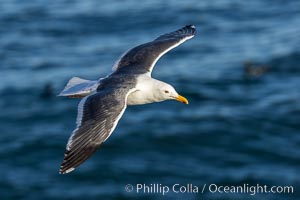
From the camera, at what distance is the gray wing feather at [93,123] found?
39.6ft

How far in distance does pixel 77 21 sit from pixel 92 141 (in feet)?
90.0

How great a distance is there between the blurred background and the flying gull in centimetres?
1069

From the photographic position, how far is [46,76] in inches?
1264

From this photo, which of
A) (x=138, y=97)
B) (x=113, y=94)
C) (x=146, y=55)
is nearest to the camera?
(x=113, y=94)

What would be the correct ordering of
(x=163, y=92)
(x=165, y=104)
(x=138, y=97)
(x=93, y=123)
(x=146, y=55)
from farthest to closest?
(x=165, y=104)
(x=146, y=55)
(x=163, y=92)
(x=138, y=97)
(x=93, y=123)

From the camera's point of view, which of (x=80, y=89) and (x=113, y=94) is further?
(x=80, y=89)

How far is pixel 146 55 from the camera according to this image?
1580 cm

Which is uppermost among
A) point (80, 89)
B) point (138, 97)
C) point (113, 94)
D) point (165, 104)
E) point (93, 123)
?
point (165, 104)

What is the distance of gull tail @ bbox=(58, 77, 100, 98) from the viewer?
14031 mm

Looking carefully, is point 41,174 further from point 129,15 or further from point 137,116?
point 129,15

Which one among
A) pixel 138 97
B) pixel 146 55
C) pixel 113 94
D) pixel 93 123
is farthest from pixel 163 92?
pixel 93 123

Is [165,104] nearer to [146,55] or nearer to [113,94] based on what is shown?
[146,55]

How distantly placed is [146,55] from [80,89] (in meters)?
1.95

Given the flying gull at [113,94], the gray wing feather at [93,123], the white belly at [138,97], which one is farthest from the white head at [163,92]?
the gray wing feather at [93,123]
